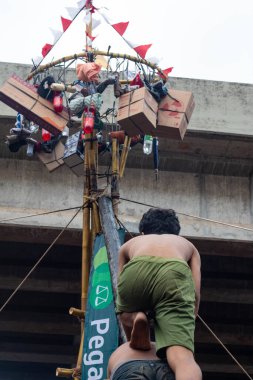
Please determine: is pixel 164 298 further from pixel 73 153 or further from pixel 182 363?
pixel 73 153

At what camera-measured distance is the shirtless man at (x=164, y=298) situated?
3.56m

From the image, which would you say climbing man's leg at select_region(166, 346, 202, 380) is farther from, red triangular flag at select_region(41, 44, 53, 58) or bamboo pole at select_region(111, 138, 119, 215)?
red triangular flag at select_region(41, 44, 53, 58)

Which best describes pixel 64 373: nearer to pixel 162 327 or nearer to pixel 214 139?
pixel 162 327

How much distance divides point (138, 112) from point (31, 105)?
56.2 inches

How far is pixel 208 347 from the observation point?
19.4 m

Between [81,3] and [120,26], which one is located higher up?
[81,3]

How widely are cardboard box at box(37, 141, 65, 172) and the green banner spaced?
89.1 inches

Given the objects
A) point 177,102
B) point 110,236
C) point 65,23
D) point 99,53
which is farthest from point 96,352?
point 65,23

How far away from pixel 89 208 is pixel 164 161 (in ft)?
17.1

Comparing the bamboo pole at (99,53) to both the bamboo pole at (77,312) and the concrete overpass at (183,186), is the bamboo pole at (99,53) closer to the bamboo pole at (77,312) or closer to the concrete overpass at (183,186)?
the bamboo pole at (77,312)

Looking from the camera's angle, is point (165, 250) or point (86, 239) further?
point (86, 239)

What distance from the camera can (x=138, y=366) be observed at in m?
3.59

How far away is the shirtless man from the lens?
356 centimetres

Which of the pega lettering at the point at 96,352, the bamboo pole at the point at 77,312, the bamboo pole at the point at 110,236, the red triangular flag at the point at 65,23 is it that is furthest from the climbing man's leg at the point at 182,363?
the red triangular flag at the point at 65,23
